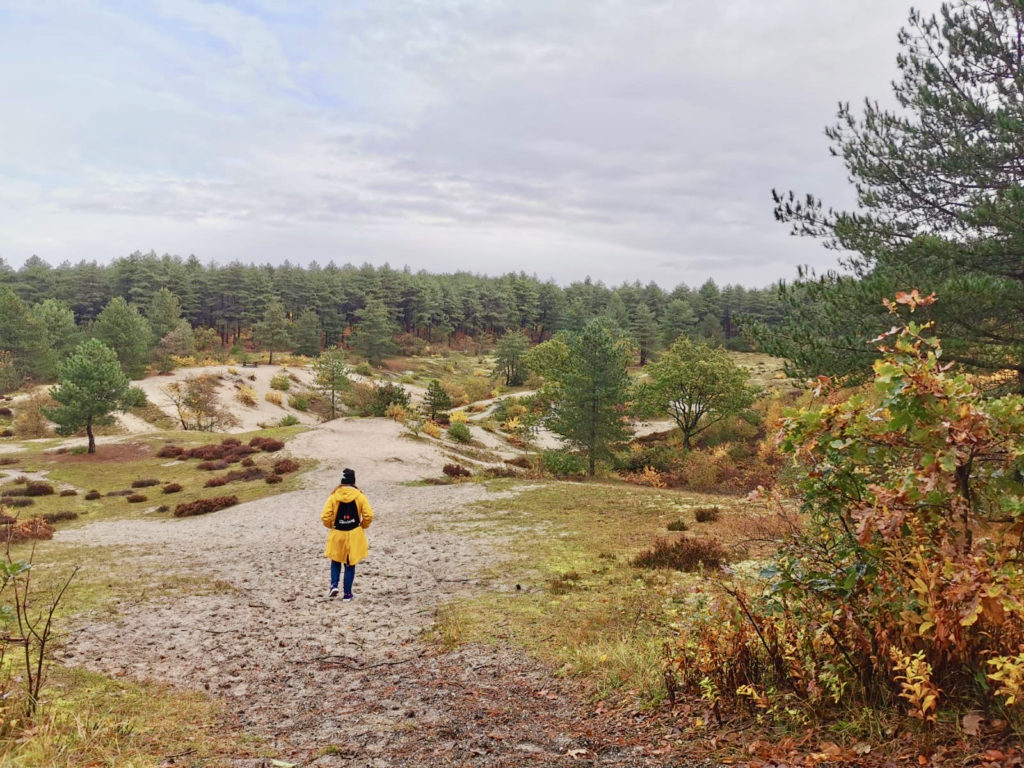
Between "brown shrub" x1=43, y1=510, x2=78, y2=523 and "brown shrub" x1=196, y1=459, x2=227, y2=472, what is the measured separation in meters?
7.27

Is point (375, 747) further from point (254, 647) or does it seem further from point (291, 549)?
point (291, 549)

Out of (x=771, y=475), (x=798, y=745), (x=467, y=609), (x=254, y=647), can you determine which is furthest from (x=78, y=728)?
(x=771, y=475)

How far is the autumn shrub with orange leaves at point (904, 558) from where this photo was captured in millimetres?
3209

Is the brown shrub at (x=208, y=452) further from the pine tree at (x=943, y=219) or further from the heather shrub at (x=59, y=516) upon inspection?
the pine tree at (x=943, y=219)

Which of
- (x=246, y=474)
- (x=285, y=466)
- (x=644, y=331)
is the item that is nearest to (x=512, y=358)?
(x=644, y=331)

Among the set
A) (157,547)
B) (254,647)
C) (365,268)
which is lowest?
(157,547)

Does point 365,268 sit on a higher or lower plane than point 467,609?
higher

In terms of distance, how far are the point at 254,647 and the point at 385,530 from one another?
7.90 m

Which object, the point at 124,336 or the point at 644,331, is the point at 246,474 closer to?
the point at 124,336

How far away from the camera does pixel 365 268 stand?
100 meters

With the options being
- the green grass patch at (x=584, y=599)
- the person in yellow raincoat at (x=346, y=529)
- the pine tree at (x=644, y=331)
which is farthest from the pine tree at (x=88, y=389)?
the pine tree at (x=644, y=331)

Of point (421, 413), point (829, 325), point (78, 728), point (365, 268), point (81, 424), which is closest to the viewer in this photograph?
point (78, 728)

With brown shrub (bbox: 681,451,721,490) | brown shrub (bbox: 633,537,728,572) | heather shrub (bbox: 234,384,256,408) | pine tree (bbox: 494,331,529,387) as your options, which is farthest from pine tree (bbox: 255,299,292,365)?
brown shrub (bbox: 633,537,728,572)

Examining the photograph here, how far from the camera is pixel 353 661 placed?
6.87 meters
